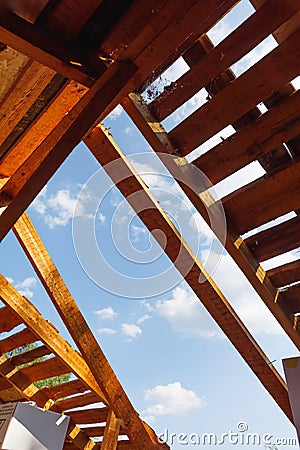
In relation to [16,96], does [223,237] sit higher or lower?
lower

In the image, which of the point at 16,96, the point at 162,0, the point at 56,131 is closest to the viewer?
the point at 162,0

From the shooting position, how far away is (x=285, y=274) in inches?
78.8

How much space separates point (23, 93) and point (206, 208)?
0.92 metres

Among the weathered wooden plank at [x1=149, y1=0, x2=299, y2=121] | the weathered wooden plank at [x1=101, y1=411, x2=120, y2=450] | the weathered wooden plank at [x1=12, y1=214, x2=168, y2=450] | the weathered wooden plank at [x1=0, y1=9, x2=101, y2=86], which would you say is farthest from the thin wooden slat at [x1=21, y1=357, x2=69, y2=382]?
the weathered wooden plank at [x1=0, y1=9, x2=101, y2=86]

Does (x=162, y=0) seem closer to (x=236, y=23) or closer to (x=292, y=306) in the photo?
(x=236, y=23)

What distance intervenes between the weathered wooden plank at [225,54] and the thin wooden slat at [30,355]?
2.62 m

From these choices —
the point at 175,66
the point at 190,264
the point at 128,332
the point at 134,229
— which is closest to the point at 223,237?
the point at 190,264

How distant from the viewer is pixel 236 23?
1487mm

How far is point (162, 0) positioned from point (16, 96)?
693 mm

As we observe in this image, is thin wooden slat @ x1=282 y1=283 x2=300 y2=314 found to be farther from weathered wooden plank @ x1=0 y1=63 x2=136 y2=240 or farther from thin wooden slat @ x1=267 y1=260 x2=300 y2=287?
weathered wooden plank @ x1=0 y1=63 x2=136 y2=240

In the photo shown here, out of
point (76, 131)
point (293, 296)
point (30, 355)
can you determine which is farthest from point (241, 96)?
point (30, 355)

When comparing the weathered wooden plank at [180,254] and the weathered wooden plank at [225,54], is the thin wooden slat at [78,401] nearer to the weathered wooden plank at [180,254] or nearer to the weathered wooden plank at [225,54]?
the weathered wooden plank at [180,254]

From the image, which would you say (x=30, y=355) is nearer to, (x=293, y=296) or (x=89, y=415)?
(x=89, y=415)

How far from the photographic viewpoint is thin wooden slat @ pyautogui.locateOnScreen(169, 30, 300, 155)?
1.43 meters
